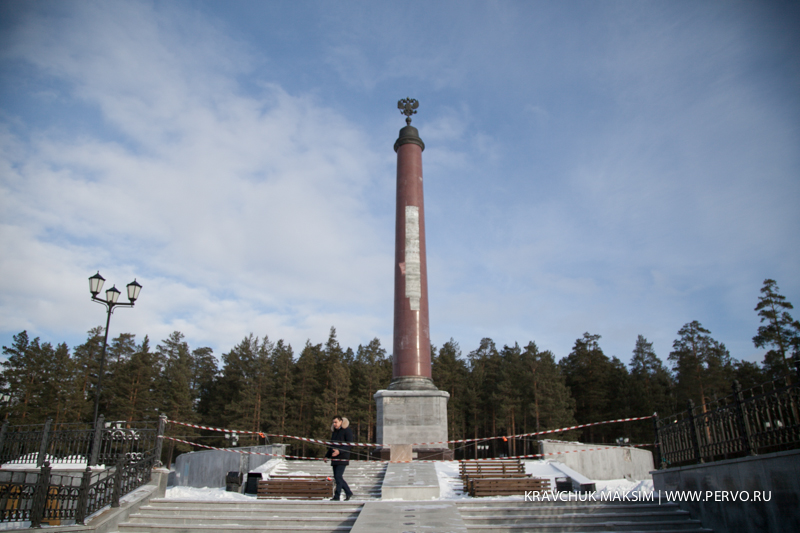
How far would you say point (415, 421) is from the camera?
18875mm

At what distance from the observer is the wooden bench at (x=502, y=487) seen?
12.4 m

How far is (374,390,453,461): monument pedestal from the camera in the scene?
18.6 m

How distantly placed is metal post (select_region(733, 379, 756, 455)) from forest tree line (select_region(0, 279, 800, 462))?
35.2 metres

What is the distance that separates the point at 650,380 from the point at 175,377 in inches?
2014

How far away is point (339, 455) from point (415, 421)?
26.3 ft

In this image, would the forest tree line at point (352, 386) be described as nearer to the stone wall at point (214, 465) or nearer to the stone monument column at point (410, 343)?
the stone wall at point (214, 465)

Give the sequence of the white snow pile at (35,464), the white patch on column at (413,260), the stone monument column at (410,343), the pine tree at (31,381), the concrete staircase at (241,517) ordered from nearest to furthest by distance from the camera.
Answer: the concrete staircase at (241,517) → the white snow pile at (35,464) → the stone monument column at (410,343) → the white patch on column at (413,260) → the pine tree at (31,381)

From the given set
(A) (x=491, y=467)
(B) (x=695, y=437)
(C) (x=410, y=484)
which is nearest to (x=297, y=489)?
(C) (x=410, y=484)

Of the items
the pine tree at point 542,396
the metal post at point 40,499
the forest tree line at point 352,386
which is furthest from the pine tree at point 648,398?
the metal post at point 40,499

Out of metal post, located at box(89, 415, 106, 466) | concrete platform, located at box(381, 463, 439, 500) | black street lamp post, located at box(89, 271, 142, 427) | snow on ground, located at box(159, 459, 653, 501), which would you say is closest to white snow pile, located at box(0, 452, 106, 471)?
black street lamp post, located at box(89, 271, 142, 427)

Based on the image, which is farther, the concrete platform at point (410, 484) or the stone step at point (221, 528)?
the concrete platform at point (410, 484)

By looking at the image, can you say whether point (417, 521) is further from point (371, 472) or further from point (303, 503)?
point (371, 472)

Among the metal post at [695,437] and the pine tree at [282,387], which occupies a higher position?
the pine tree at [282,387]

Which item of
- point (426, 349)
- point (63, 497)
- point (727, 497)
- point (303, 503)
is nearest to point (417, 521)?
point (303, 503)
